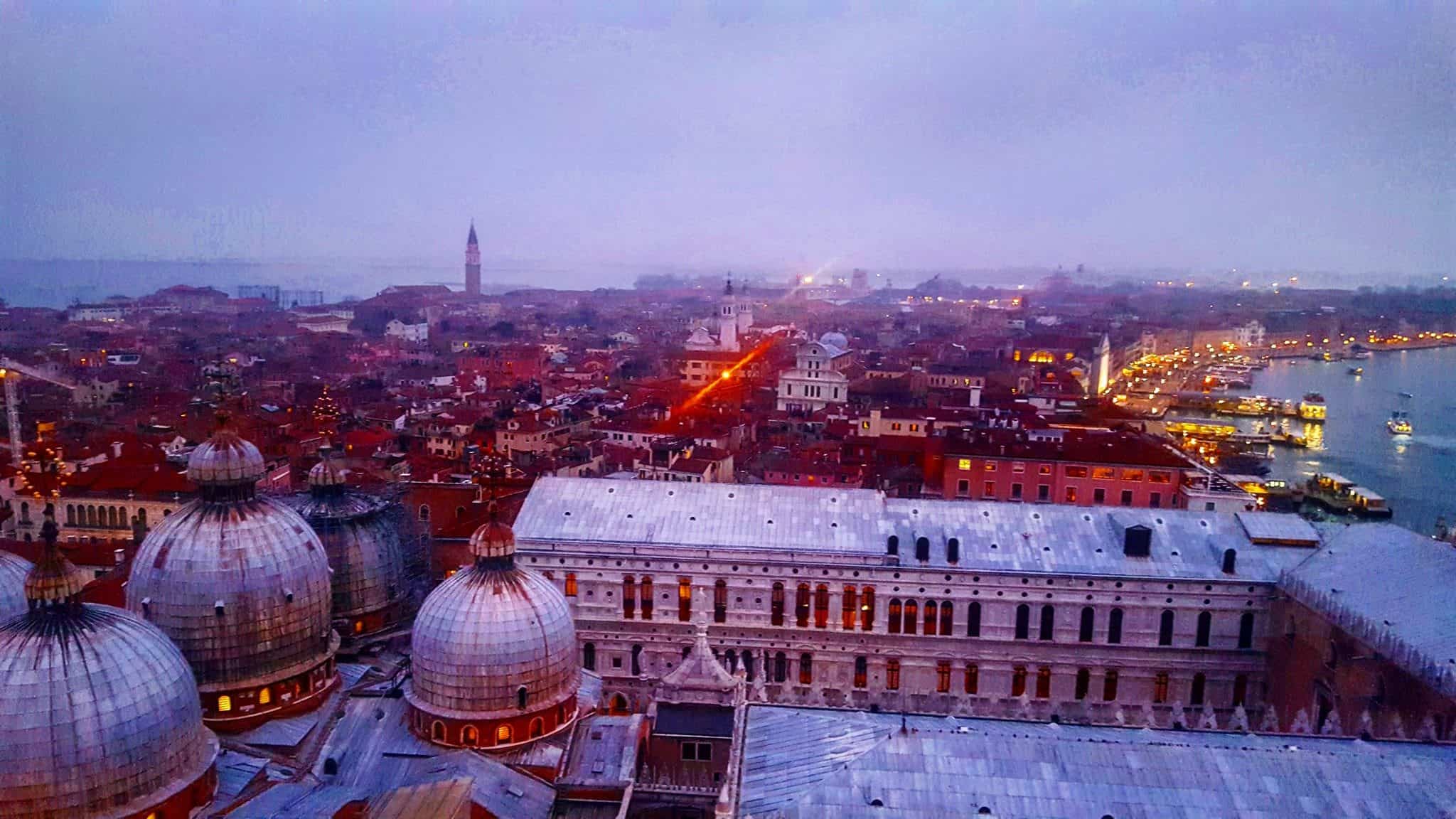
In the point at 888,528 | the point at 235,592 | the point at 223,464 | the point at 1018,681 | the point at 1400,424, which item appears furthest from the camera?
the point at 1400,424

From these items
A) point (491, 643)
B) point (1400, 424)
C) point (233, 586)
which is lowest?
point (1400, 424)

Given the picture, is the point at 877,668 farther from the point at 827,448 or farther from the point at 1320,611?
the point at 827,448

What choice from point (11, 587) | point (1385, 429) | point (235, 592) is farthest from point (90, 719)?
point (1385, 429)

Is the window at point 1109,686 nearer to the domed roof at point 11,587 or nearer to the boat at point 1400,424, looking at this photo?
the domed roof at point 11,587

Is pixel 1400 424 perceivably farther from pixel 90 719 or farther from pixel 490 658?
pixel 90 719

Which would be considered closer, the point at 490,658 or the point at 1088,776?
the point at 1088,776

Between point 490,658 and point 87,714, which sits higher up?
point 87,714

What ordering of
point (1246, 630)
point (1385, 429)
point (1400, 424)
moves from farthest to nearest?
point (1385, 429), point (1400, 424), point (1246, 630)
